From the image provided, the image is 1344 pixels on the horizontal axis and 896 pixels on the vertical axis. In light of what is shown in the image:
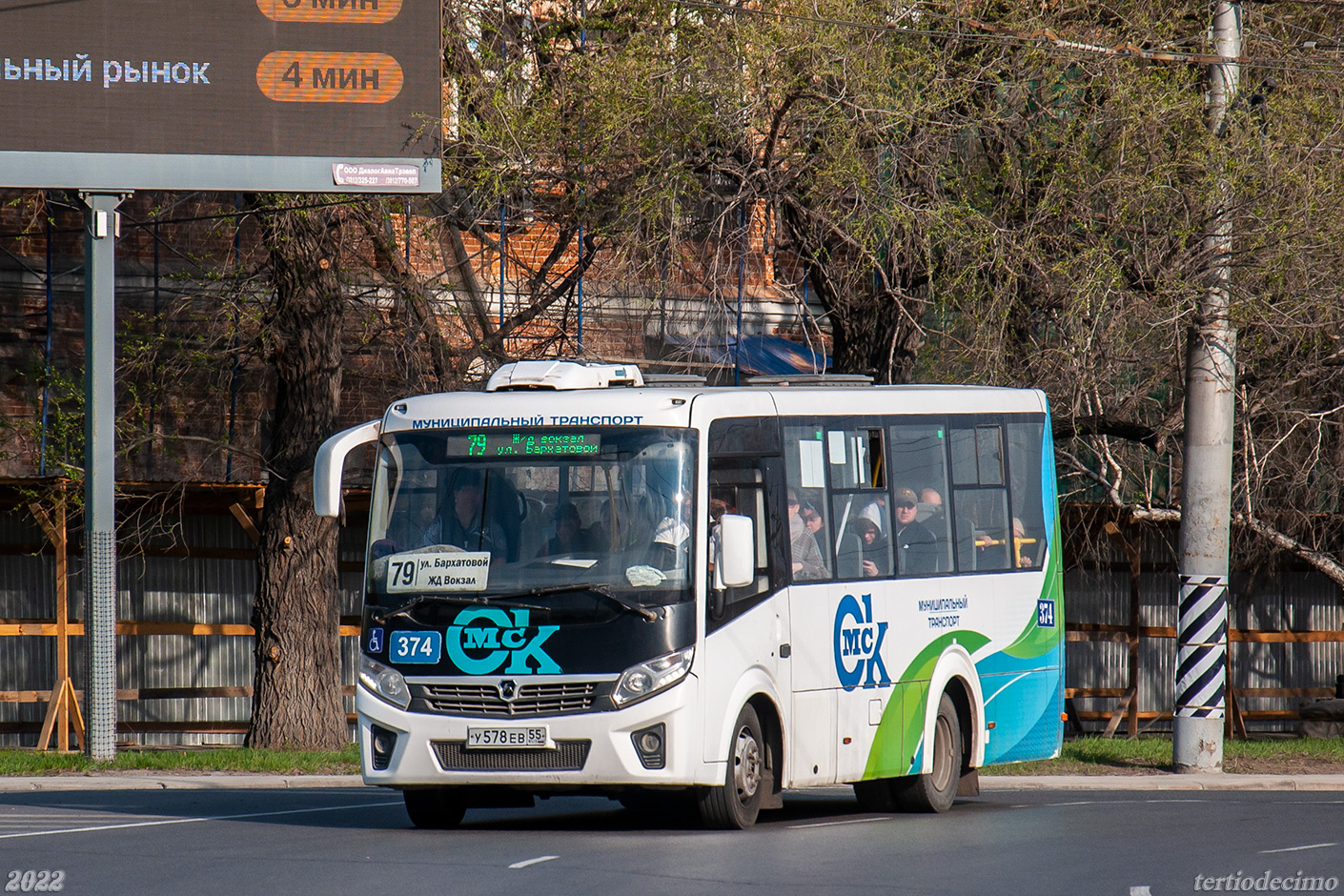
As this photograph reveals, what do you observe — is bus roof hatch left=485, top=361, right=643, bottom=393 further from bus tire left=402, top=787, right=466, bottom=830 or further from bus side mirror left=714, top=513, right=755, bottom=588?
bus tire left=402, top=787, right=466, bottom=830

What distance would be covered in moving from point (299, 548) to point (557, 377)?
24.2 feet

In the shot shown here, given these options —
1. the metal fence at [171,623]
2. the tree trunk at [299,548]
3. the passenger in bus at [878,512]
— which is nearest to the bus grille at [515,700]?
the passenger in bus at [878,512]

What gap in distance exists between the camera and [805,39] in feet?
53.3

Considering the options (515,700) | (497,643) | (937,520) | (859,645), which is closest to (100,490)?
(497,643)

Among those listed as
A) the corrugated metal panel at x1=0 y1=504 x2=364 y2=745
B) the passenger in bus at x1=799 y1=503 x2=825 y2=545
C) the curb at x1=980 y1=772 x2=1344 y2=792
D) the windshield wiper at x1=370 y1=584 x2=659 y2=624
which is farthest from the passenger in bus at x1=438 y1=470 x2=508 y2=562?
the corrugated metal panel at x1=0 y1=504 x2=364 y2=745

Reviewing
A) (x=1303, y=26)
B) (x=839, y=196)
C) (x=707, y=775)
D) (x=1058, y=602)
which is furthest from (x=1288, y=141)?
(x=707, y=775)

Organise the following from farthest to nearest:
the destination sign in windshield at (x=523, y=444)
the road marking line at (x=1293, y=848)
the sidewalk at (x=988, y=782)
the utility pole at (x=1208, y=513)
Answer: the utility pole at (x=1208, y=513)
the sidewalk at (x=988, y=782)
the destination sign in windshield at (x=523, y=444)
the road marking line at (x=1293, y=848)

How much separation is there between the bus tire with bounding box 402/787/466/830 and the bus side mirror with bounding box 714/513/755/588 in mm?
2370

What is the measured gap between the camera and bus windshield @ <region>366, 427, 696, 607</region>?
1105 centimetres

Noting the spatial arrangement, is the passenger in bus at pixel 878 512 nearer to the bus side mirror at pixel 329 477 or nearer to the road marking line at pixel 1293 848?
the road marking line at pixel 1293 848

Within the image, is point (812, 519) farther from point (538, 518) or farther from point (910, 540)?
point (538, 518)

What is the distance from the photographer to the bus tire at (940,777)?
1330 centimetres

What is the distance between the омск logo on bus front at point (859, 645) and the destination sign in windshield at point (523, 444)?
2.21 metres

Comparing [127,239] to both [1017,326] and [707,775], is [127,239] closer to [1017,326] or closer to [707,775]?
[1017,326]
